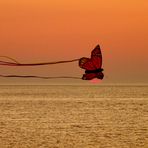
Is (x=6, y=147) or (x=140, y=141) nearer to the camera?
(x=6, y=147)

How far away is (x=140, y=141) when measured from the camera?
22.9 metres

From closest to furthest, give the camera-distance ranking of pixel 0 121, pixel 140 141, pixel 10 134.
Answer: pixel 140 141, pixel 10 134, pixel 0 121

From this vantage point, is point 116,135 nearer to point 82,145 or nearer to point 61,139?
point 61,139

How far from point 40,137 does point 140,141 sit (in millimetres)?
4207

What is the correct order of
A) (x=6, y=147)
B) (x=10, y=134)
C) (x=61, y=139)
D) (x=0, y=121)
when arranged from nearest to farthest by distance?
(x=6, y=147) → (x=61, y=139) → (x=10, y=134) → (x=0, y=121)

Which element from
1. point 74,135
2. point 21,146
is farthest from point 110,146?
point 74,135

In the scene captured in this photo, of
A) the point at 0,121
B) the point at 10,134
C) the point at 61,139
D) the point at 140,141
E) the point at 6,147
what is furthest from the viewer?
the point at 0,121

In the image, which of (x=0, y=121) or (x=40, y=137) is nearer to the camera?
(x=40, y=137)

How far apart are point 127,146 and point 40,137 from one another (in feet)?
15.2

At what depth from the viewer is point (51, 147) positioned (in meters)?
21.5

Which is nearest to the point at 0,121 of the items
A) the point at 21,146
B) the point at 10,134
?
the point at 10,134

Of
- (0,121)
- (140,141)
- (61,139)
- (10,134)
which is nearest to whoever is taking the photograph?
(140,141)

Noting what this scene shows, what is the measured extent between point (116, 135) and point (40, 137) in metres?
2.72

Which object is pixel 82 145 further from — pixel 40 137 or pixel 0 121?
pixel 0 121
